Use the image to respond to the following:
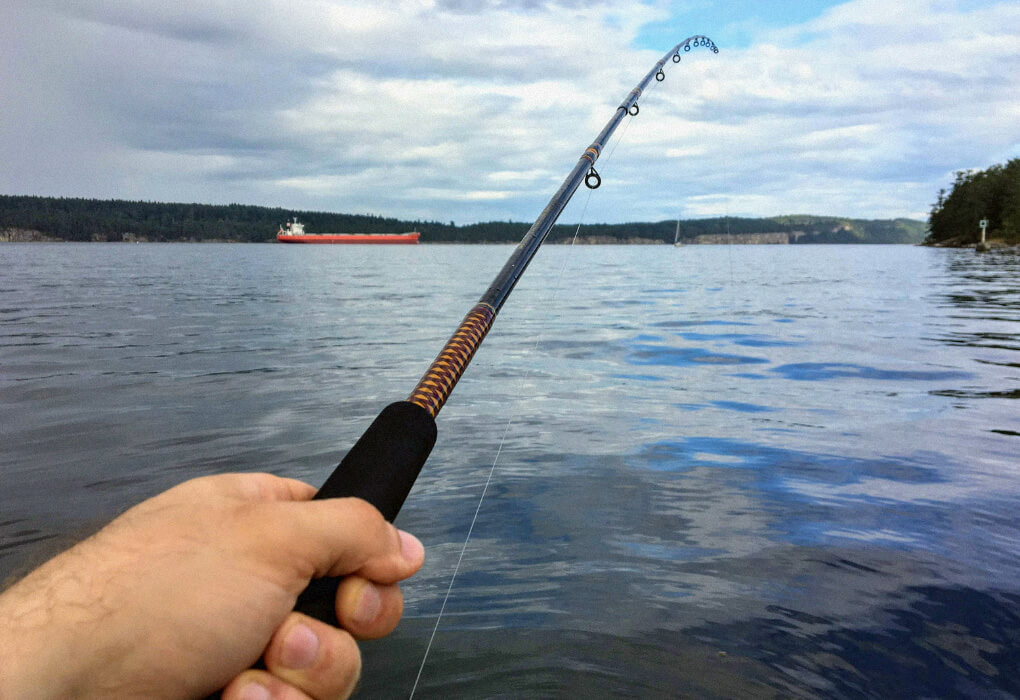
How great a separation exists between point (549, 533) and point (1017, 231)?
106 meters

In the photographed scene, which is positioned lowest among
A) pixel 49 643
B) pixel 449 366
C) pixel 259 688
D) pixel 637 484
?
pixel 637 484

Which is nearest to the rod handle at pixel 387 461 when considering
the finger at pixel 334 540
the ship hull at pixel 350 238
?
the finger at pixel 334 540

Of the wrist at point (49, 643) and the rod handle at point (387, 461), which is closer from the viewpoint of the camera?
the wrist at point (49, 643)

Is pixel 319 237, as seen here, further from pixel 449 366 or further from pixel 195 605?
pixel 195 605

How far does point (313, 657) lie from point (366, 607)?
0.37 ft

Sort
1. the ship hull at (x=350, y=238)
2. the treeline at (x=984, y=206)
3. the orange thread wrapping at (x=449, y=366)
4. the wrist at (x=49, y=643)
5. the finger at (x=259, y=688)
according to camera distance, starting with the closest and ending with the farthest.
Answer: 1. the wrist at (x=49, y=643)
2. the finger at (x=259, y=688)
3. the orange thread wrapping at (x=449, y=366)
4. the treeline at (x=984, y=206)
5. the ship hull at (x=350, y=238)

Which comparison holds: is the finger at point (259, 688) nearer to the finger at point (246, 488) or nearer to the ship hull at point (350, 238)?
the finger at point (246, 488)

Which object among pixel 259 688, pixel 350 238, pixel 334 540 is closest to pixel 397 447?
pixel 334 540

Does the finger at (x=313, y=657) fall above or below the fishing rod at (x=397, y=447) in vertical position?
below

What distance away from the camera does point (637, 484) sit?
508 centimetres

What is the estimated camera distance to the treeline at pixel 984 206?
92.3 meters

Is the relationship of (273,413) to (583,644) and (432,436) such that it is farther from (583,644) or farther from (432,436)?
(432,436)

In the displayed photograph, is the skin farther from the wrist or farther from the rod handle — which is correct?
the rod handle

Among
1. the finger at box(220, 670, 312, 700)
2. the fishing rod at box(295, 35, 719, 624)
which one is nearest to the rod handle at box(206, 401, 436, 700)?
the fishing rod at box(295, 35, 719, 624)
